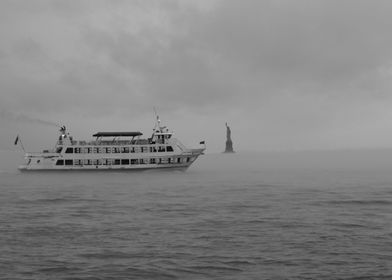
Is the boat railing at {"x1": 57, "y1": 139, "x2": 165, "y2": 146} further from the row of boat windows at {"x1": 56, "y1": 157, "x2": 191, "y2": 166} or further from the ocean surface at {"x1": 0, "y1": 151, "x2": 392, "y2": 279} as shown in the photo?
the ocean surface at {"x1": 0, "y1": 151, "x2": 392, "y2": 279}

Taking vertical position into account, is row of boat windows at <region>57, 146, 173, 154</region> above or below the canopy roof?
below

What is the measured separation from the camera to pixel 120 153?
83.4m

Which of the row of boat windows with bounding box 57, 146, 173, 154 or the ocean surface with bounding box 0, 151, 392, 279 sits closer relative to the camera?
the ocean surface with bounding box 0, 151, 392, 279

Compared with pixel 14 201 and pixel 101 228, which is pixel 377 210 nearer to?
pixel 101 228

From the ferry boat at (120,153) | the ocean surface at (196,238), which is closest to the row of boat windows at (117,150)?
the ferry boat at (120,153)

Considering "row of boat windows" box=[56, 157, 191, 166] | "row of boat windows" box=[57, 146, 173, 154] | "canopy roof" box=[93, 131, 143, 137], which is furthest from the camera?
"canopy roof" box=[93, 131, 143, 137]

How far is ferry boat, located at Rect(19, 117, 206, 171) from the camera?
8295 centimetres

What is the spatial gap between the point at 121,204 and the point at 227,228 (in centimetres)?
1485

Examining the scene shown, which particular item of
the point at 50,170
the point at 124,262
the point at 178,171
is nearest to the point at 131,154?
the point at 178,171

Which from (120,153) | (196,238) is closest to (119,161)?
(120,153)

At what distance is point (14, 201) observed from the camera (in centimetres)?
4209

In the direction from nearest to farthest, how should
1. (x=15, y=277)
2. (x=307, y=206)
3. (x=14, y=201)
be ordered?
1. (x=15, y=277)
2. (x=307, y=206)
3. (x=14, y=201)

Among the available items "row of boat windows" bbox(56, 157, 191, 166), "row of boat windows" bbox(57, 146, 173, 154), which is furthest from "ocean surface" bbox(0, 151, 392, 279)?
"row of boat windows" bbox(56, 157, 191, 166)

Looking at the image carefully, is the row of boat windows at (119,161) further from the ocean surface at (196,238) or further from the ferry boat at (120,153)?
the ocean surface at (196,238)
